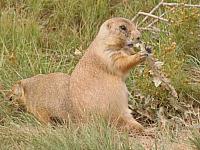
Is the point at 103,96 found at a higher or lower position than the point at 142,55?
lower

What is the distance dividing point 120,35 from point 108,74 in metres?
0.38

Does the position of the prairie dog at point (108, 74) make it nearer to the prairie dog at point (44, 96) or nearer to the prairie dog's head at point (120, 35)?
the prairie dog's head at point (120, 35)

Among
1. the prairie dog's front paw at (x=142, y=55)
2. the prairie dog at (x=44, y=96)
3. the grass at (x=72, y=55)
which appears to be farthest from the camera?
the prairie dog at (x=44, y=96)

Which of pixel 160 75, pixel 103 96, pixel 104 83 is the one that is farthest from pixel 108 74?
pixel 160 75

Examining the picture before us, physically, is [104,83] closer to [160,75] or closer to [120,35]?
[120,35]

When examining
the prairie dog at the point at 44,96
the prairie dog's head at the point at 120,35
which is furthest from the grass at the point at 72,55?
the prairie dog's head at the point at 120,35

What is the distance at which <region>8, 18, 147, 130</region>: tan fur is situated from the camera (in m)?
6.46

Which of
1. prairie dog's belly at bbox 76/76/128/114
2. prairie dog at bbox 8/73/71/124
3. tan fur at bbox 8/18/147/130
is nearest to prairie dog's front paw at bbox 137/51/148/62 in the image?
tan fur at bbox 8/18/147/130

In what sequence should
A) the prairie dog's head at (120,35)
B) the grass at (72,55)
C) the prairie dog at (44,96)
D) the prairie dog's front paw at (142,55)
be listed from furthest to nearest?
the prairie dog at (44,96) → the prairie dog's head at (120,35) → the prairie dog's front paw at (142,55) → the grass at (72,55)

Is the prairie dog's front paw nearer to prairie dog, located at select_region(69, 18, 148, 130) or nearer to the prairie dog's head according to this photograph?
prairie dog, located at select_region(69, 18, 148, 130)

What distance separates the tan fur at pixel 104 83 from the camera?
21.2ft

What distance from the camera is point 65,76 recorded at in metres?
7.02

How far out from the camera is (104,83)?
21.4 ft

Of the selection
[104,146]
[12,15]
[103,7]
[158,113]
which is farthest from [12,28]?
[104,146]
